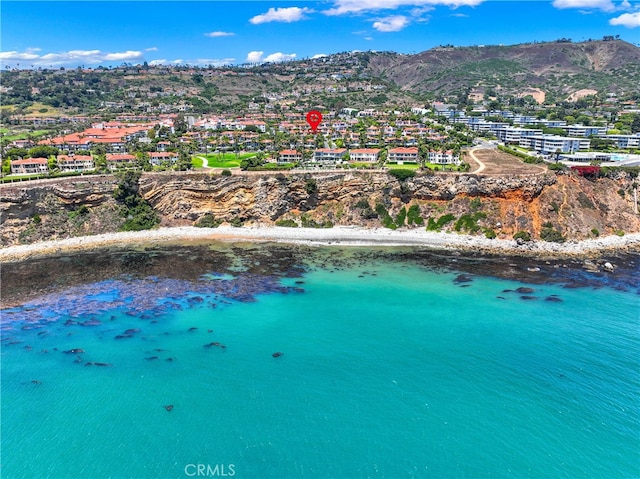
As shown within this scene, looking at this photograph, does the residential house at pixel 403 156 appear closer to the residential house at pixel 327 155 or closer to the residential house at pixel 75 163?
the residential house at pixel 327 155

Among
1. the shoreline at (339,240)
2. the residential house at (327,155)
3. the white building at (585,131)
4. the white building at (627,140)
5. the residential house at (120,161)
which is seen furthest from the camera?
the white building at (585,131)

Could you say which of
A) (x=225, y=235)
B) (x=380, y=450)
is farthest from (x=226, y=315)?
(x=225, y=235)

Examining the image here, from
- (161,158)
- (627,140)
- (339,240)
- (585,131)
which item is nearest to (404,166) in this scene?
(339,240)

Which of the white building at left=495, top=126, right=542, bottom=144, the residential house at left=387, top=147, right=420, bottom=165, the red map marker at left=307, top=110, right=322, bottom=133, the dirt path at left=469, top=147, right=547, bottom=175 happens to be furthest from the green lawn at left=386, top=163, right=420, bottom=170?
the white building at left=495, top=126, right=542, bottom=144

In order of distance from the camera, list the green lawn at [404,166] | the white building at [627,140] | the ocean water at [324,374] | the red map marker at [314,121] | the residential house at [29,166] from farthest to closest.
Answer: the red map marker at [314,121], the white building at [627,140], the residential house at [29,166], the green lawn at [404,166], the ocean water at [324,374]

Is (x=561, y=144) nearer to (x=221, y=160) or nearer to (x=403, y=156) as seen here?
(x=403, y=156)

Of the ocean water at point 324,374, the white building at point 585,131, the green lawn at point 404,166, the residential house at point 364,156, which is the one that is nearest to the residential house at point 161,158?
the residential house at point 364,156
